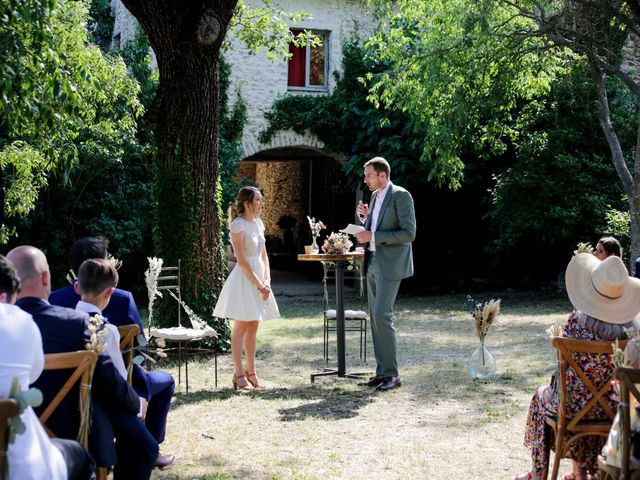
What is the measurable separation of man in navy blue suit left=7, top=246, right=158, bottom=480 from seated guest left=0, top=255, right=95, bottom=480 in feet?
1.48

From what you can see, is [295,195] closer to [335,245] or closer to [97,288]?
[335,245]

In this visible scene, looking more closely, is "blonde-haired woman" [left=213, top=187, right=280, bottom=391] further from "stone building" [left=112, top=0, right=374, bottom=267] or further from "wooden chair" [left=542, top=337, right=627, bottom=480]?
"stone building" [left=112, top=0, right=374, bottom=267]

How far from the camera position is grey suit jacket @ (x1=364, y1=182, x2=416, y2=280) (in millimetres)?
7910

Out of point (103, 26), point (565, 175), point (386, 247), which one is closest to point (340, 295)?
point (386, 247)

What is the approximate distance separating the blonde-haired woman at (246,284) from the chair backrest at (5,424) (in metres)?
Answer: 4.83

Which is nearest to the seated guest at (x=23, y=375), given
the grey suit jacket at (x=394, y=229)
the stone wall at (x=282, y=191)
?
the grey suit jacket at (x=394, y=229)

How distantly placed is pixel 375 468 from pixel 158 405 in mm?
1473

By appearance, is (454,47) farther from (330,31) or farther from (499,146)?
(330,31)

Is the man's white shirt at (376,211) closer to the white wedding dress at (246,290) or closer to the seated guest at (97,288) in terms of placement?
the white wedding dress at (246,290)

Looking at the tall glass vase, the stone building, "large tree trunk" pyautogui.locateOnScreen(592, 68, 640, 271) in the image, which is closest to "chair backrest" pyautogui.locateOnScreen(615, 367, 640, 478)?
the tall glass vase

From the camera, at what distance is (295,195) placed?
25422mm

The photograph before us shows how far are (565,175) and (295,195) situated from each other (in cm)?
1043

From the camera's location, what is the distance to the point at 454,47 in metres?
13.9

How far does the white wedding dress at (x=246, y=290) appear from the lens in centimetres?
791
